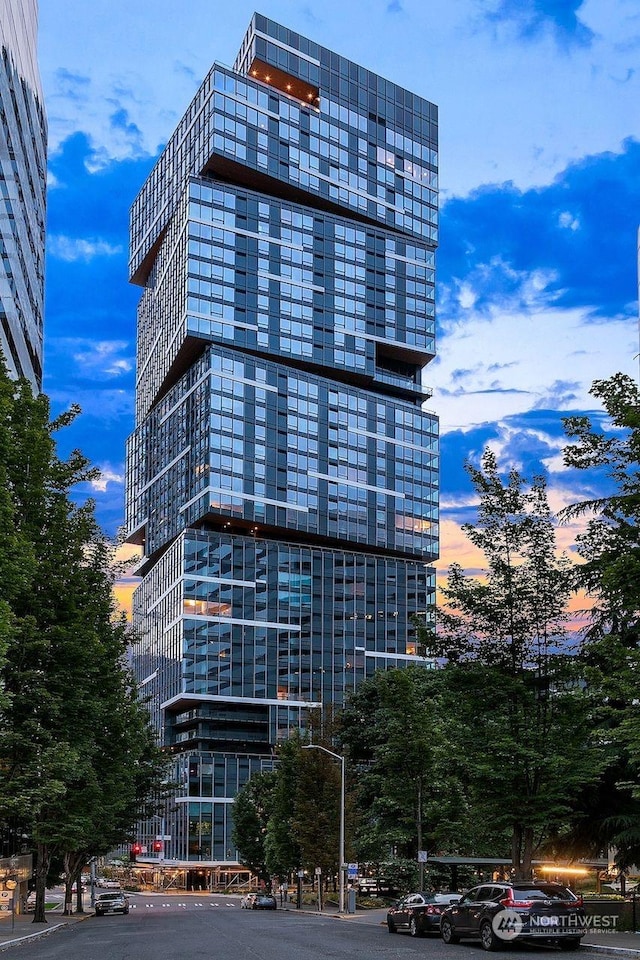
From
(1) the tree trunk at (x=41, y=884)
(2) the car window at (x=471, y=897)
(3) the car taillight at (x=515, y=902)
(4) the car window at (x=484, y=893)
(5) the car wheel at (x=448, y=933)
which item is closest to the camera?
(3) the car taillight at (x=515, y=902)

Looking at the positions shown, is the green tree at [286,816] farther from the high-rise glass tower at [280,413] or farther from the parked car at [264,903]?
the high-rise glass tower at [280,413]

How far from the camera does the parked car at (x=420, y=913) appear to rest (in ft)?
121

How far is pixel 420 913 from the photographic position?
37.2 meters

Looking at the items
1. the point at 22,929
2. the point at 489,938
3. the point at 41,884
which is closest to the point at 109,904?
the point at 41,884

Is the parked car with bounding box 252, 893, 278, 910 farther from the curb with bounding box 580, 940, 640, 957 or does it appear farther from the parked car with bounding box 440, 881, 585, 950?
the curb with bounding box 580, 940, 640, 957

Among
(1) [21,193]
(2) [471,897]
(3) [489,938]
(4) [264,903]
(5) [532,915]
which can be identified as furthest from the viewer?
(4) [264,903]

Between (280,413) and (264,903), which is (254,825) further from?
(280,413)

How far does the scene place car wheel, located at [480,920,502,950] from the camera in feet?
88.8

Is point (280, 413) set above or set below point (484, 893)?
above

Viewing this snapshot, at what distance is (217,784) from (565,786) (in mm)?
109306

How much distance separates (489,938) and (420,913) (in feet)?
34.8

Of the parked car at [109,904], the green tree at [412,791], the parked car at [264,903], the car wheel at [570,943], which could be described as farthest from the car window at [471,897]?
the parked car at [264,903]

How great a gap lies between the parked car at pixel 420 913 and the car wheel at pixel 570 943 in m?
9.83

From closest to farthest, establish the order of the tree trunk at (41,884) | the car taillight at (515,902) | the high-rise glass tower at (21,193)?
1. the car taillight at (515,902)
2. the tree trunk at (41,884)
3. the high-rise glass tower at (21,193)
